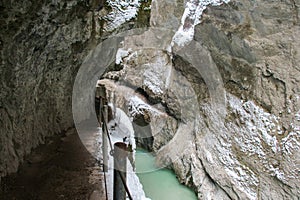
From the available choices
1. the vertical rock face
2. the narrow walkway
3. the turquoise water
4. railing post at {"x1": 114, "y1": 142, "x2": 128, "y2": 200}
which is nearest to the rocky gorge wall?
the vertical rock face

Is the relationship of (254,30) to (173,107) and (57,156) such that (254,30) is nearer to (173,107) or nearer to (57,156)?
(173,107)

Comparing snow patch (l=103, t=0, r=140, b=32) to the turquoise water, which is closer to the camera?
snow patch (l=103, t=0, r=140, b=32)

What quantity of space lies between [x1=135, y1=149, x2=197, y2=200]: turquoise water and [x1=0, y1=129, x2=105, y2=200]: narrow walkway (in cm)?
570

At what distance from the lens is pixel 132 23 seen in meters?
6.72

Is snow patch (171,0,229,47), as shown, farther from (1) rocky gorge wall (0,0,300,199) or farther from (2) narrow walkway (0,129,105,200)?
(2) narrow walkway (0,129,105,200)

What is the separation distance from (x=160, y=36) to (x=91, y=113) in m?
8.14

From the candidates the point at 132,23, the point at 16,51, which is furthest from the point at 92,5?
the point at 16,51

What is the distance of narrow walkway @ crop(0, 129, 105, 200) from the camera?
354cm

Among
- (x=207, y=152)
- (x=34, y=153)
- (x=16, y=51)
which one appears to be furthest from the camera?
(x=207, y=152)

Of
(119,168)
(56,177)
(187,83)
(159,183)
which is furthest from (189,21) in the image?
(119,168)

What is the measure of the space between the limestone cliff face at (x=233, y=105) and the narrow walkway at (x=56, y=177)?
559cm

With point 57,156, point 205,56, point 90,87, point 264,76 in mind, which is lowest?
point 57,156

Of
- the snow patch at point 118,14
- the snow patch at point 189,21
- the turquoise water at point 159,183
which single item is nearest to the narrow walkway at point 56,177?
the snow patch at point 118,14

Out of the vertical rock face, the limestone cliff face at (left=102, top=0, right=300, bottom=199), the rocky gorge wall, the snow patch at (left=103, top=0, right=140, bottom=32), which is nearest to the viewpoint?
the vertical rock face
